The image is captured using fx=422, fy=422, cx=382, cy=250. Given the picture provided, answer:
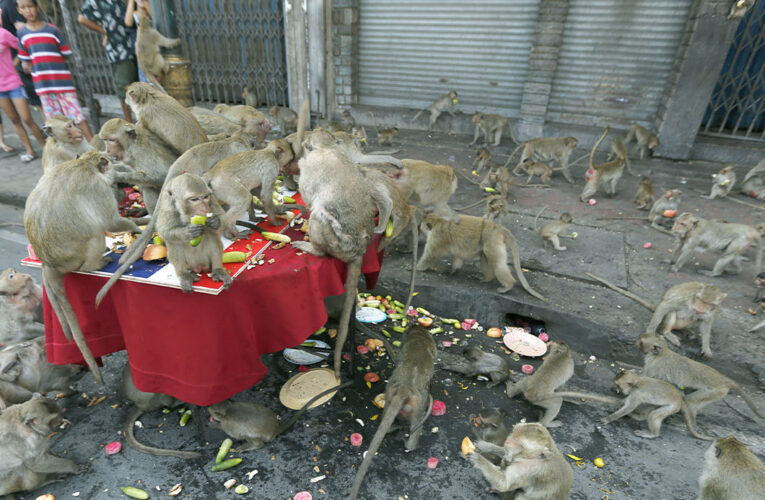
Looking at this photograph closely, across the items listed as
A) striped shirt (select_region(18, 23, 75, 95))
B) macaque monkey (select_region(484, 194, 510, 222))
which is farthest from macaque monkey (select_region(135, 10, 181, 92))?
macaque monkey (select_region(484, 194, 510, 222))

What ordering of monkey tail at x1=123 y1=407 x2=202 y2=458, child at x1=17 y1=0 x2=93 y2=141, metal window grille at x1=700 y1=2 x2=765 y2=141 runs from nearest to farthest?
monkey tail at x1=123 y1=407 x2=202 y2=458 < child at x1=17 y1=0 x2=93 y2=141 < metal window grille at x1=700 y1=2 x2=765 y2=141

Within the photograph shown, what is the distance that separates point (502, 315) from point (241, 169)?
3587 mm

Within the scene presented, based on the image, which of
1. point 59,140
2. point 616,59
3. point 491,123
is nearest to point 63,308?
point 59,140

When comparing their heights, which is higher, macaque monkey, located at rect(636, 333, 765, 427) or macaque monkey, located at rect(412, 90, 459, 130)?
macaque monkey, located at rect(412, 90, 459, 130)

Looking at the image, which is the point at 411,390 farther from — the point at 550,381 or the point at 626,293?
the point at 626,293

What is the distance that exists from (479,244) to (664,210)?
3749mm

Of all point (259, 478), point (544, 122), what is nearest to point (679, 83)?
point (544, 122)

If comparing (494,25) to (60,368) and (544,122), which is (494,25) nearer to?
(544,122)

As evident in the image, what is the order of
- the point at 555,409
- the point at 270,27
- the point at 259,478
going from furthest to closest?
the point at 270,27 < the point at 555,409 < the point at 259,478

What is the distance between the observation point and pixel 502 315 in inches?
210

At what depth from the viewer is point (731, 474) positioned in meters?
2.92

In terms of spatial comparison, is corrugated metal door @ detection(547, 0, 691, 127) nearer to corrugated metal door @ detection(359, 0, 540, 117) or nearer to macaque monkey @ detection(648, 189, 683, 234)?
corrugated metal door @ detection(359, 0, 540, 117)

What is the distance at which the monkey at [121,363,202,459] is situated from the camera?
3469 mm

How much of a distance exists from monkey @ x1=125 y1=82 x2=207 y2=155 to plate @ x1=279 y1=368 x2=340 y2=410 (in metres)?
2.49
